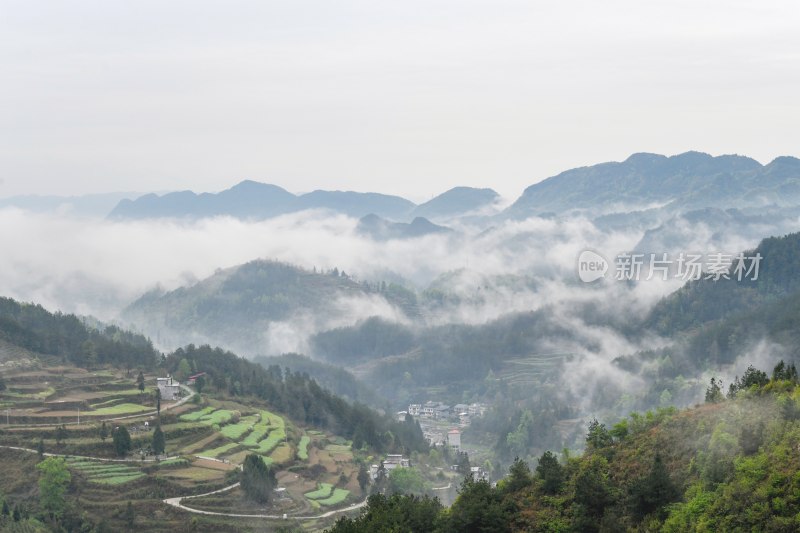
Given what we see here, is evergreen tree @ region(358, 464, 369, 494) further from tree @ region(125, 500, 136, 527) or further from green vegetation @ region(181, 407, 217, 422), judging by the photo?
tree @ region(125, 500, 136, 527)

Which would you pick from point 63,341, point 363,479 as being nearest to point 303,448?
point 363,479

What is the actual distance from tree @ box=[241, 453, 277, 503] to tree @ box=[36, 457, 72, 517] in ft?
41.6

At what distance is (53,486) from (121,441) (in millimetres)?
8482

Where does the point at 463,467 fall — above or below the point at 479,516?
below

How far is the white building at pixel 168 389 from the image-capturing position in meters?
88.9

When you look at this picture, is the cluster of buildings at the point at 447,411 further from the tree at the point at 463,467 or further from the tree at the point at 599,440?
the tree at the point at 599,440

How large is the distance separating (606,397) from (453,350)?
213ft

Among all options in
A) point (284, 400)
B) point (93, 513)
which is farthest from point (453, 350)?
point (93, 513)

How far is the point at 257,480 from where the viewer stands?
68.4 meters

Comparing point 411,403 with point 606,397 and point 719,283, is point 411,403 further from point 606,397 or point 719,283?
point 719,283

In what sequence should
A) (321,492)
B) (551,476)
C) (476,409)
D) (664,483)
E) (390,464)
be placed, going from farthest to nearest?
(476,409) → (390,464) → (321,492) → (551,476) → (664,483)

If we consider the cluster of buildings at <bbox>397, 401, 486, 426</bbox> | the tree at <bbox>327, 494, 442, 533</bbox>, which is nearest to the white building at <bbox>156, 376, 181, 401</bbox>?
the tree at <bbox>327, 494, 442, 533</bbox>

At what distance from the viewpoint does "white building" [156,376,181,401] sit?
8894 cm

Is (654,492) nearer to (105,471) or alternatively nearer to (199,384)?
(105,471)
